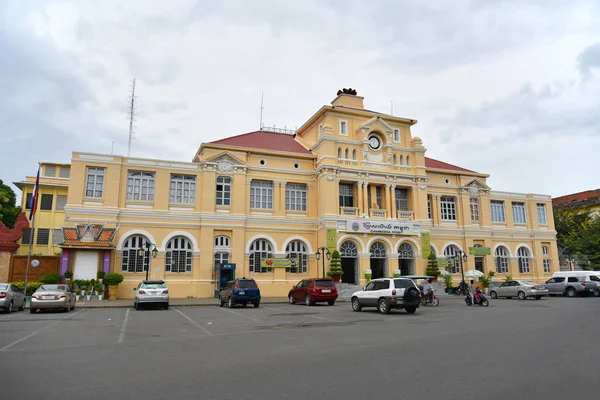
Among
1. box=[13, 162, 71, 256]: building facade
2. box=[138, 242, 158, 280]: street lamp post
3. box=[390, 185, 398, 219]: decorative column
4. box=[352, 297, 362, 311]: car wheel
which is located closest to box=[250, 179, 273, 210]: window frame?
box=[138, 242, 158, 280]: street lamp post

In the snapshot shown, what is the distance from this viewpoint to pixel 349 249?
36.1m

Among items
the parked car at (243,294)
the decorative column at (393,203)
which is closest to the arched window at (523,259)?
the decorative column at (393,203)

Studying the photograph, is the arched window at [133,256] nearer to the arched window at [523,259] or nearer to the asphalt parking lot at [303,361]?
the asphalt parking lot at [303,361]

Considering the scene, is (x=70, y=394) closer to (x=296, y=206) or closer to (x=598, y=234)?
(x=296, y=206)

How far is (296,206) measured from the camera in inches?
1462

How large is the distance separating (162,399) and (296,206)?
31.1m

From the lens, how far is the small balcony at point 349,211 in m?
36.1

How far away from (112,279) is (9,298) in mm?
8648

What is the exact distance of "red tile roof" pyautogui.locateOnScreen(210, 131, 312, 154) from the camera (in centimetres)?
3700

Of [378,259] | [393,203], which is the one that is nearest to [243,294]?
[378,259]

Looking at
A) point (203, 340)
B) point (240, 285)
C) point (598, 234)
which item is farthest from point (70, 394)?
point (598, 234)

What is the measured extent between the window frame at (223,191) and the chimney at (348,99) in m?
12.9

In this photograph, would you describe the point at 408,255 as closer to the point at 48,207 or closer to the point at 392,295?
the point at 392,295

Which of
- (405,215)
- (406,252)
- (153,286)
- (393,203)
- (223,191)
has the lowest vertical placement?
(153,286)
